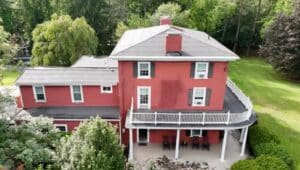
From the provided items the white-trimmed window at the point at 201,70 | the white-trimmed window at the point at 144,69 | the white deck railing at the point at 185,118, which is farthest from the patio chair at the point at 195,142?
the white-trimmed window at the point at 144,69

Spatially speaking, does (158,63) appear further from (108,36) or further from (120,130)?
(108,36)

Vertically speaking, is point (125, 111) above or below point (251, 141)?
above

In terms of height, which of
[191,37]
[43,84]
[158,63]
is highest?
[191,37]

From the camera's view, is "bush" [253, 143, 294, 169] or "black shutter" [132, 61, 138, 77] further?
"black shutter" [132, 61, 138, 77]

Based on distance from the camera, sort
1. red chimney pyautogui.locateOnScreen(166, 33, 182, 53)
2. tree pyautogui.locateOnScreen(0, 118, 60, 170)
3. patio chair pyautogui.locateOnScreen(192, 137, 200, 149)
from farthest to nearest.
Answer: patio chair pyautogui.locateOnScreen(192, 137, 200, 149) → red chimney pyautogui.locateOnScreen(166, 33, 182, 53) → tree pyautogui.locateOnScreen(0, 118, 60, 170)

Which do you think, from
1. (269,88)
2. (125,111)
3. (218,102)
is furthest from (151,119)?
(269,88)

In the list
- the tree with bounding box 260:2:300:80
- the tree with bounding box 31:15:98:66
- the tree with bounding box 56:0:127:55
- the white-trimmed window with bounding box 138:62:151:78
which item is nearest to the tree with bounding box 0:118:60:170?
the white-trimmed window with bounding box 138:62:151:78

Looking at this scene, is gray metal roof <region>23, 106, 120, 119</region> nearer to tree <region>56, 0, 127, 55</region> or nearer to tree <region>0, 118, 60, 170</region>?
tree <region>0, 118, 60, 170</region>
